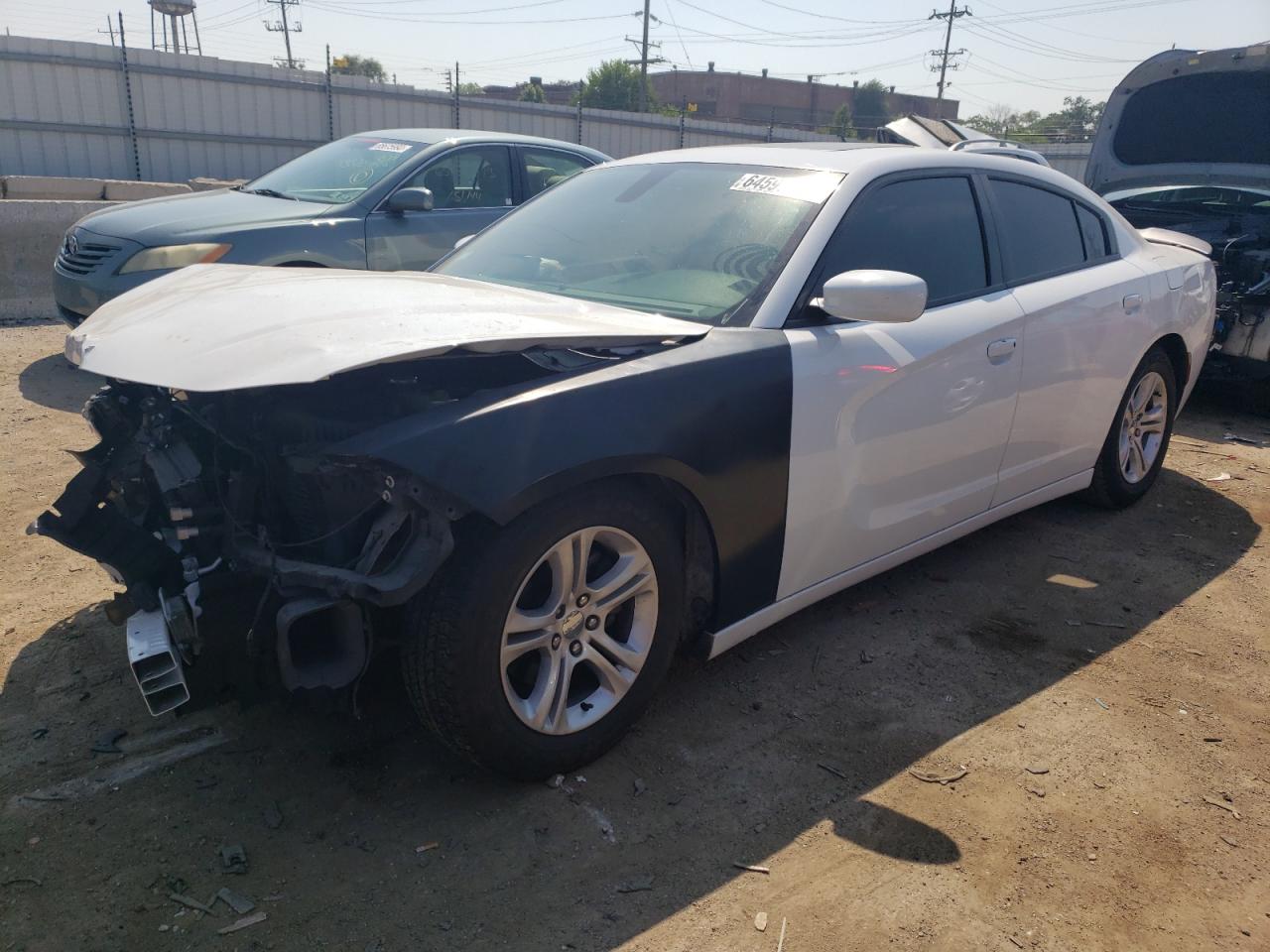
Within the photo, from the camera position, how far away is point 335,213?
6594 millimetres

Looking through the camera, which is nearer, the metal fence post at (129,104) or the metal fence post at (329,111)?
the metal fence post at (129,104)

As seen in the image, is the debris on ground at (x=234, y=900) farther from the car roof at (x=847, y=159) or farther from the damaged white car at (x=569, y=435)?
the car roof at (x=847, y=159)

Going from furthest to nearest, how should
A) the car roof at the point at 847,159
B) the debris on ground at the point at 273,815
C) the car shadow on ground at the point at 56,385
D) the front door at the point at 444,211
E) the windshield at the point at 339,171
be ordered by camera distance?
the windshield at the point at 339,171 < the front door at the point at 444,211 < the car shadow on ground at the point at 56,385 < the car roof at the point at 847,159 < the debris on ground at the point at 273,815

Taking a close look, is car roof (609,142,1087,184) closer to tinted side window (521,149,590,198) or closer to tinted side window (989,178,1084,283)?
tinted side window (989,178,1084,283)

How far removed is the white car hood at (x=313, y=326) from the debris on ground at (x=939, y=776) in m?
1.43

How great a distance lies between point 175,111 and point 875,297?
16893 millimetres

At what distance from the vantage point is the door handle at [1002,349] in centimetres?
362

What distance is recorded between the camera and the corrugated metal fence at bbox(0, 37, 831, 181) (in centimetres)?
1520

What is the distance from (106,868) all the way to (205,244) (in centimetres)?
477

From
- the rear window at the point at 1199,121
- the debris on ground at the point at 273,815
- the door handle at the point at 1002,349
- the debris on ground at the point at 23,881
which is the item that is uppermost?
the rear window at the point at 1199,121

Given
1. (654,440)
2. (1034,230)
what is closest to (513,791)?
(654,440)

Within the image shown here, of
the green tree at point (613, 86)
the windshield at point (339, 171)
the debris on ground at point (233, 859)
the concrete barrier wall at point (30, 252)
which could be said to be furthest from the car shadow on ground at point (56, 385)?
the green tree at point (613, 86)

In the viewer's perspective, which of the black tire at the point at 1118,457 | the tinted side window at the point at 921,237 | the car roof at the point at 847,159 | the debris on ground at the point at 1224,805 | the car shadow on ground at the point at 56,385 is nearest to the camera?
the debris on ground at the point at 1224,805

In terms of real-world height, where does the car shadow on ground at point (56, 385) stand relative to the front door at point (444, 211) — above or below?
below
